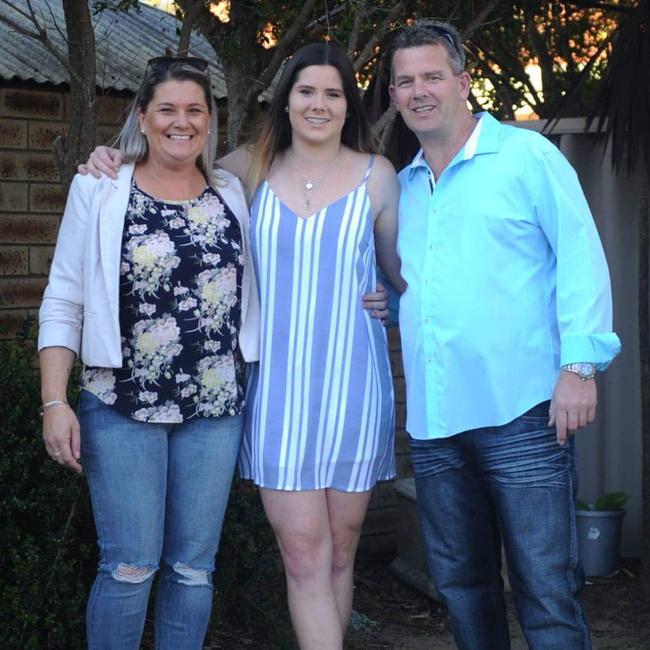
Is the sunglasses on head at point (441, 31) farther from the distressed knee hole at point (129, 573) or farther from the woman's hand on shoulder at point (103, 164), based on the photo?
the distressed knee hole at point (129, 573)

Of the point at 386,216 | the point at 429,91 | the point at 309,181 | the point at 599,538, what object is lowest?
the point at 599,538

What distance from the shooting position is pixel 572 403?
312cm

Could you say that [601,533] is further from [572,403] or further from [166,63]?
[166,63]

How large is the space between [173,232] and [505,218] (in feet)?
3.07

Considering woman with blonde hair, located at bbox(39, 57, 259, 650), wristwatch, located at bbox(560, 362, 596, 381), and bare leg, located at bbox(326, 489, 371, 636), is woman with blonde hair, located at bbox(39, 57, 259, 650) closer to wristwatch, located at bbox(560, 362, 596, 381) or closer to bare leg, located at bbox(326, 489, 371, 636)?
bare leg, located at bbox(326, 489, 371, 636)

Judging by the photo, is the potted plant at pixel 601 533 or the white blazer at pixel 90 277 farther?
the potted plant at pixel 601 533

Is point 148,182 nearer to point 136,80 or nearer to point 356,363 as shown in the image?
point 356,363

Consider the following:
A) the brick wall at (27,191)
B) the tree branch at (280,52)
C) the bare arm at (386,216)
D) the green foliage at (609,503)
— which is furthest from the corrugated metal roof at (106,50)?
the green foliage at (609,503)

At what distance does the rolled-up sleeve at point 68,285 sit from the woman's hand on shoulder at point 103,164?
5 centimetres

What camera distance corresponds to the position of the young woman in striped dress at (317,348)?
3.41 metres

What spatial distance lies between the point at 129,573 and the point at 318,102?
1.49 m

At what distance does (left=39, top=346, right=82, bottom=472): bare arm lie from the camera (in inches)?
126

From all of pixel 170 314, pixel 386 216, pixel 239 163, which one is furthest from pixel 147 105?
pixel 386 216

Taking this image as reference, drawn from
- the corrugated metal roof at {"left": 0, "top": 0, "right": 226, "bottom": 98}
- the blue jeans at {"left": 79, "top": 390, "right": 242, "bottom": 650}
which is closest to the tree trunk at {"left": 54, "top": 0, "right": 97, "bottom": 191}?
the corrugated metal roof at {"left": 0, "top": 0, "right": 226, "bottom": 98}
